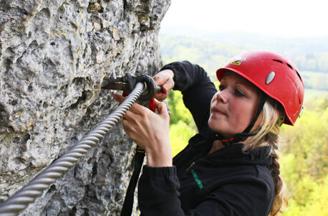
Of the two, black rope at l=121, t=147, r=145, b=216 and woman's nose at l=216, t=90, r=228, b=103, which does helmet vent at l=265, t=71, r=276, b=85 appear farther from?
black rope at l=121, t=147, r=145, b=216

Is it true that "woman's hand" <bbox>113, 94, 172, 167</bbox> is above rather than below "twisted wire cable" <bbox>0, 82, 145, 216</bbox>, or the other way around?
below

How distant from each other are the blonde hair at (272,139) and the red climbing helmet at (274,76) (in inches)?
3.6

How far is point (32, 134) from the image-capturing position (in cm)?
234

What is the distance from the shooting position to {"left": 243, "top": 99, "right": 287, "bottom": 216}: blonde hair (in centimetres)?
289

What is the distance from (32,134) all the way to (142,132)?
0.61 metres

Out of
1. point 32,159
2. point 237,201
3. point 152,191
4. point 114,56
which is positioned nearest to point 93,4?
point 114,56

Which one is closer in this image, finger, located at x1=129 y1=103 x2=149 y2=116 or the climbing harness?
the climbing harness

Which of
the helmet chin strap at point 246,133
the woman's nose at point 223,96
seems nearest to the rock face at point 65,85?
the woman's nose at point 223,96

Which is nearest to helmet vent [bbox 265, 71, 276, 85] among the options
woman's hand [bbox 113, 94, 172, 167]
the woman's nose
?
the woman's nose

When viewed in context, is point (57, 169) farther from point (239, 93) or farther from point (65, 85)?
point (239, 93)

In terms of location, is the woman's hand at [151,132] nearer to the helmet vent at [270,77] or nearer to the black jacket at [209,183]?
the black jacket at [209,183]

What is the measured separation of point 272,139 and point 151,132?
1.07 metres

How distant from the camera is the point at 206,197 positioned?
8.38 feet

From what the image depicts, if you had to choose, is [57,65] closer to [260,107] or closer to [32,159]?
[32,159]
